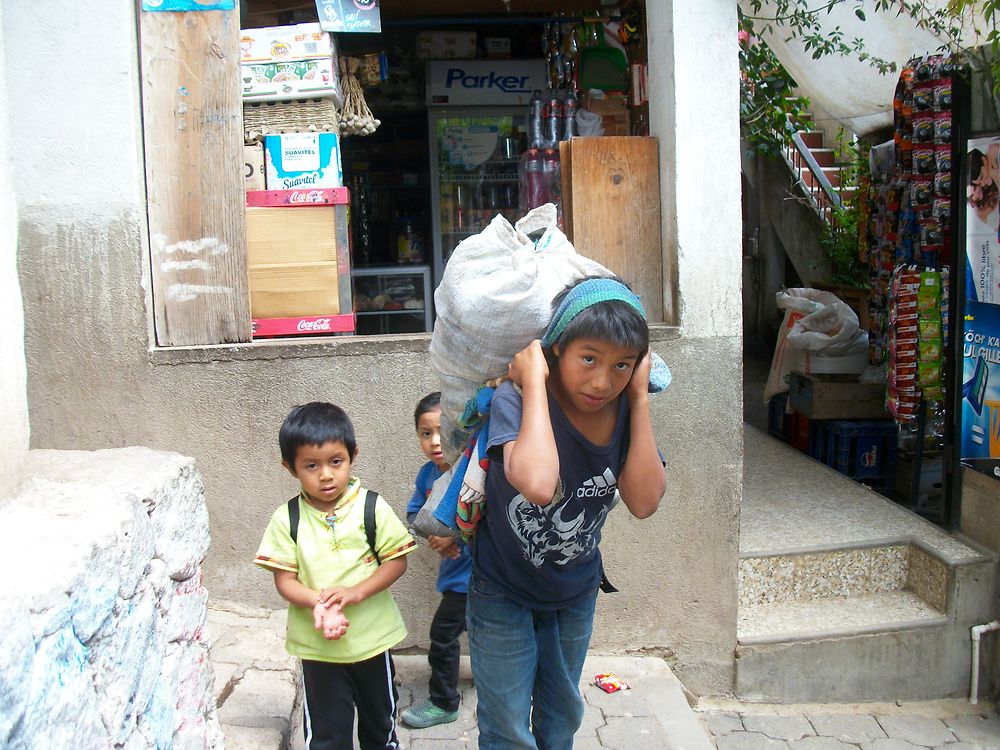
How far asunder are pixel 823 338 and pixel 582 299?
16.2 feet

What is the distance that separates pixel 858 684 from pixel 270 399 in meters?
2.88

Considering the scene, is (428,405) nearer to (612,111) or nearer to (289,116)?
(289,116)

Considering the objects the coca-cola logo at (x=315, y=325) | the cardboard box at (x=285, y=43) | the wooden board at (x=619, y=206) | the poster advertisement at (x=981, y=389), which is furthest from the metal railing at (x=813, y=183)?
the coca-cola logo at (x=315, y=325)

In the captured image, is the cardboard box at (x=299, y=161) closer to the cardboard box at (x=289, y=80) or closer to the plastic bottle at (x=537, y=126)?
the cardboard box at (x=289, y=80)

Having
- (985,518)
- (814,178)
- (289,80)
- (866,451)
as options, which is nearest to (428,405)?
(289,80)

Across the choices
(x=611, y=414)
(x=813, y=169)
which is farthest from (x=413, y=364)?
(x=813, y=169)

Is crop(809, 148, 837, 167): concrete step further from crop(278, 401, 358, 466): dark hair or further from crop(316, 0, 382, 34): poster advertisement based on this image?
crop(278, 401, 358, 466): dark hair

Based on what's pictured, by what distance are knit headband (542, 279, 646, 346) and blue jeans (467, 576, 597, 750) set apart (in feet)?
2.32

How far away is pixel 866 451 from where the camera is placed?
6.07 m

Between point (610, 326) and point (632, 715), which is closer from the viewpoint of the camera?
point (610, 326)

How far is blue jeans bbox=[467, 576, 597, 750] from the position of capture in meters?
2.38

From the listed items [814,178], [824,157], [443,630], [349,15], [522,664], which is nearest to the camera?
[522,664]

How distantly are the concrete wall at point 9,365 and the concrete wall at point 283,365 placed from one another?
→ 140 centimetres

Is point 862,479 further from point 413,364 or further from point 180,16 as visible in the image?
point 180,16
